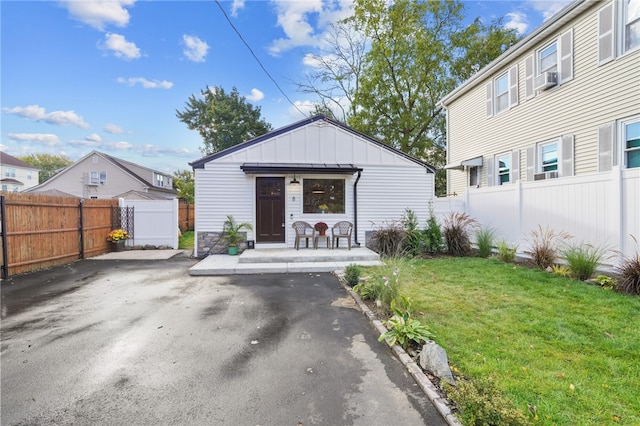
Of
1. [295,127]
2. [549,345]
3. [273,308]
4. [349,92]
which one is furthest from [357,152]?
[349,92]

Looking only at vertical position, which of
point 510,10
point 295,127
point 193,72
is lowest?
point 295,127

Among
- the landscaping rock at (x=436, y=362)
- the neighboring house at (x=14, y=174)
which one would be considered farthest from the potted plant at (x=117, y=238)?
the neighboring house at (x=14, y=174)

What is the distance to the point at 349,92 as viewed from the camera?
20.9 meters

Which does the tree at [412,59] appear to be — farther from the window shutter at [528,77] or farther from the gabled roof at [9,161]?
the gabled roof at [9,161]

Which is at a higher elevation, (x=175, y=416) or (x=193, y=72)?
(x=193, y=72)

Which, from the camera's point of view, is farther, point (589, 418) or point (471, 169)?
point (471, 169)

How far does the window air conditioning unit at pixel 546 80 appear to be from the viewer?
8445 millimetres

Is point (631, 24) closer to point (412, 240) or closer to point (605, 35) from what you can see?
point (605, 35)

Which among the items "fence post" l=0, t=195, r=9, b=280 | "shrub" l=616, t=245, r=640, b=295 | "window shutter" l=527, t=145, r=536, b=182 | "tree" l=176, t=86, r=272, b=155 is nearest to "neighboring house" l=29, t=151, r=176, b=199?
"tree" l=176, t=86, r=272, b=155

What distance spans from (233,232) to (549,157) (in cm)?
1002

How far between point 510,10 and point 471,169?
10856 millimetres

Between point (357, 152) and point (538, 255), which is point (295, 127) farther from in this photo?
point (538, 255)

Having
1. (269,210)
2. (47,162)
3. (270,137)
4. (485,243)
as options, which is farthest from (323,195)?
(47,162)

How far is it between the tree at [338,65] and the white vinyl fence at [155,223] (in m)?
11.9
